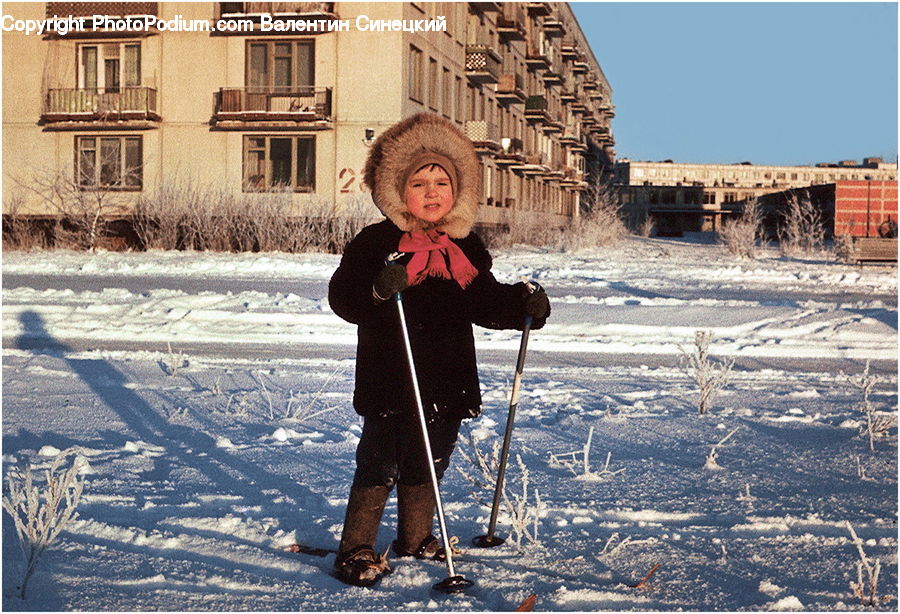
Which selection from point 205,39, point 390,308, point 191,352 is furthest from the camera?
point 205,39

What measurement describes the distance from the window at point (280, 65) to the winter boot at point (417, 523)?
25044 mm

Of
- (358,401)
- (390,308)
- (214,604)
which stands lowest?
(214,604)

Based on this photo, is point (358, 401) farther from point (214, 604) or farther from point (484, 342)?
point (484, 342)

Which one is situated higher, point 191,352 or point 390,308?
point 390,308

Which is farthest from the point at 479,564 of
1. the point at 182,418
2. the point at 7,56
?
the point at 7,56

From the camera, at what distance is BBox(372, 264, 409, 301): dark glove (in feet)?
10.7

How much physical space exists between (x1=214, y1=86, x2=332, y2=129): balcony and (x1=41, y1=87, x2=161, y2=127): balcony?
206 centimetres

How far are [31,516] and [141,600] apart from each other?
0.49 meters

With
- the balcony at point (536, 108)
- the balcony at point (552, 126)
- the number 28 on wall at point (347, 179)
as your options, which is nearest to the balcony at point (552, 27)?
the balcony at point (552, 126)

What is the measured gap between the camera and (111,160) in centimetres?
2877

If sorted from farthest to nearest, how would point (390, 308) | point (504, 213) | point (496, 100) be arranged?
point (496, 100) → point (504, 213) → point (390, 308)

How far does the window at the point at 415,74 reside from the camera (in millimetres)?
28000

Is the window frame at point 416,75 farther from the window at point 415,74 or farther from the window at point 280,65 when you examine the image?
the window at point 280,65

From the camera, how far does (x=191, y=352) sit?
9.15 metres
